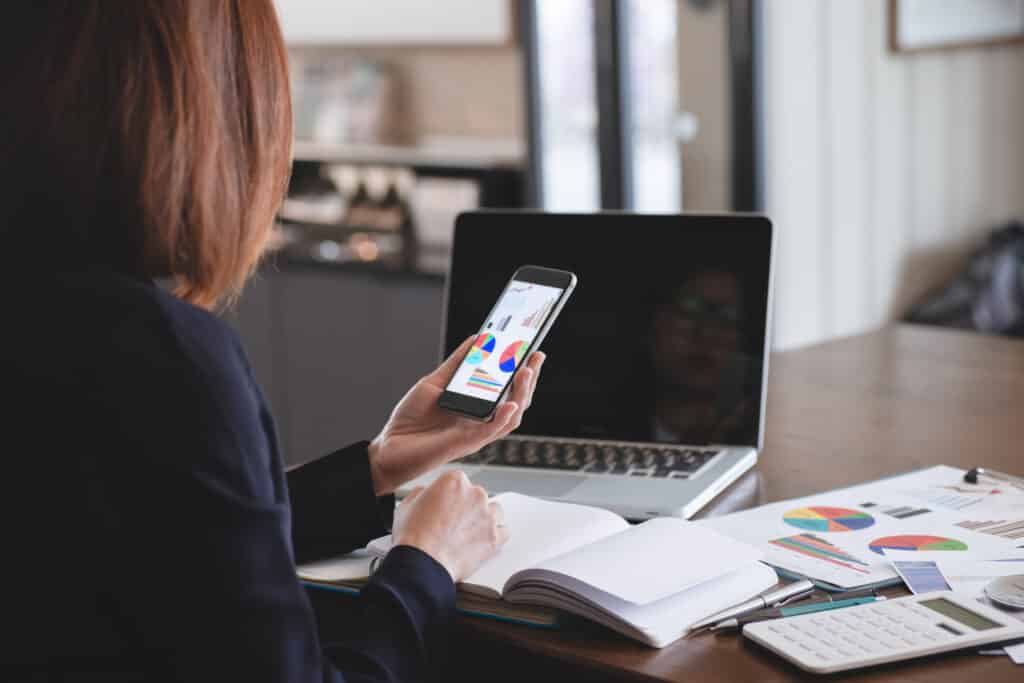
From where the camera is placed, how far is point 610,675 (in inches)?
38.8

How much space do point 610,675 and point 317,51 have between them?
11.9 feet

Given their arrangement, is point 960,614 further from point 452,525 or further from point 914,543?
point 452,525

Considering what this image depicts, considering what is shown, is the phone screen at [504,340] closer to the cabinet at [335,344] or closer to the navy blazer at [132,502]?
the navy blazer at [132,502]

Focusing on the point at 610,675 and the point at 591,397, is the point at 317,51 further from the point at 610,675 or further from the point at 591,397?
the point at 610,675

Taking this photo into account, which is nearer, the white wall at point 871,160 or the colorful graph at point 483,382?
the colorful graph at point 483,382

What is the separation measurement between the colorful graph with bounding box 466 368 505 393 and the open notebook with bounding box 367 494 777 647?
139 mm

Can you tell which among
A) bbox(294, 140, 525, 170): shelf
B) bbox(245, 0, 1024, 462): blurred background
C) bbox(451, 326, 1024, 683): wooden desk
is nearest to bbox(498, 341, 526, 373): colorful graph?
bbox(451, 326, 1024, 683): wooden desk

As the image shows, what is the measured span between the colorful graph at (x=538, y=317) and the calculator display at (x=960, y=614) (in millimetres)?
444

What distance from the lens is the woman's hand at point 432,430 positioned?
4.01 ft

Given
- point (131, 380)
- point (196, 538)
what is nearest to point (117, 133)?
point (131, 380)

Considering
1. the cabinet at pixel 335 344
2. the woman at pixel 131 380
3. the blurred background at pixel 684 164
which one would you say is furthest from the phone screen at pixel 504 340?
the cabinet at pixel 335 344

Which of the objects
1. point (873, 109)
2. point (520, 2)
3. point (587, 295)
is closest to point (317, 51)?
point (520, 2)

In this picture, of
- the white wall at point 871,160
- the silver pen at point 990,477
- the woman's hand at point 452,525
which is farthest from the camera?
the white wall at point 871,160

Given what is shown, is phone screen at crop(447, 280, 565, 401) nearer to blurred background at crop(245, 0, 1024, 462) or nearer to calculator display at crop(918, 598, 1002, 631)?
calculator display at crop(918, 598, 1002, 631)
